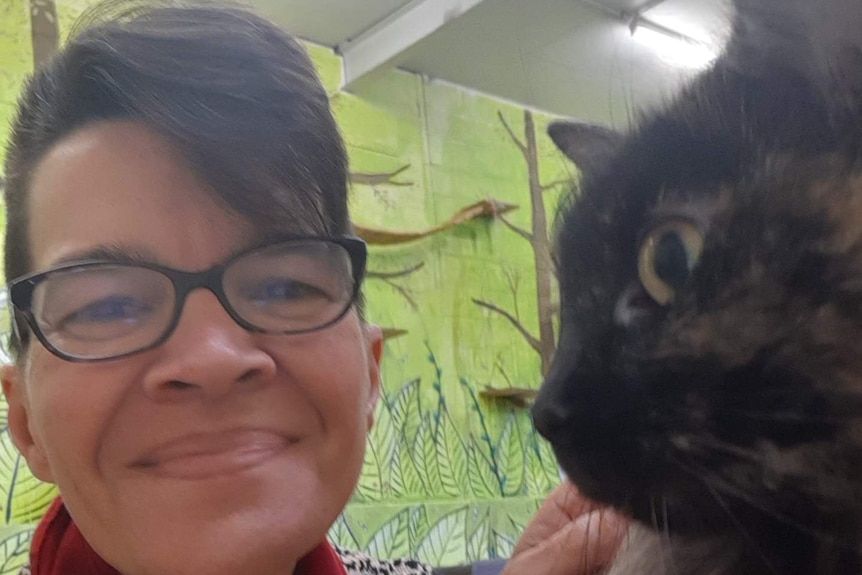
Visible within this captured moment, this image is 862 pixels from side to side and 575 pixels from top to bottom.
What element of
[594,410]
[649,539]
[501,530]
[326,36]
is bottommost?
[501,530]

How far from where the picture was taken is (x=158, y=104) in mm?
690

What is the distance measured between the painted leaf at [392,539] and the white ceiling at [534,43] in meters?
1.13

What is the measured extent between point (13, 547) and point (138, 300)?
125 cm

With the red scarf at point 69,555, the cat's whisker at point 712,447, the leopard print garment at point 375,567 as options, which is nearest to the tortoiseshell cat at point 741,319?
the cat's whisker at point 712,447

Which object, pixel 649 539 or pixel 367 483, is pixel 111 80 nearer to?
pixel 649 539

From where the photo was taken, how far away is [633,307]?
0.54 meters

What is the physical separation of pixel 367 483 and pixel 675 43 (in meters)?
1.71

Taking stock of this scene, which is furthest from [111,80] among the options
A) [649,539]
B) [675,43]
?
[649,539]

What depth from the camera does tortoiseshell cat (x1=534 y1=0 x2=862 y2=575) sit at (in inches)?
18.2

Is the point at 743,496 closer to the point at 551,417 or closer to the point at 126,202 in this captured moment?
the point at 551,417

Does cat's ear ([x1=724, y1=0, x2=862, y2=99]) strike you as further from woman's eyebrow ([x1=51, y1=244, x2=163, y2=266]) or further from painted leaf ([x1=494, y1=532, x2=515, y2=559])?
painted leaf ([x1=494, y1=532, x2=515, y2=559])

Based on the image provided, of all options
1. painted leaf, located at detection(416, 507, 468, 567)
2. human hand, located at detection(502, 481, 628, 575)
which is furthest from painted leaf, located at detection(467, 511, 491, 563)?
human hand, located at detection(502, 481, 628, 575)

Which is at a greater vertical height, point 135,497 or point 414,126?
point 414,126

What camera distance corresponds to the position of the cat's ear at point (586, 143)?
620 mm
